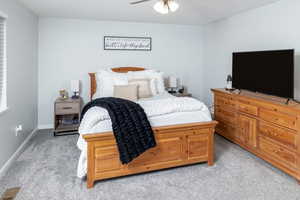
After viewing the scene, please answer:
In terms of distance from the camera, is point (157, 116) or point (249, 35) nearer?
point (157, 116)

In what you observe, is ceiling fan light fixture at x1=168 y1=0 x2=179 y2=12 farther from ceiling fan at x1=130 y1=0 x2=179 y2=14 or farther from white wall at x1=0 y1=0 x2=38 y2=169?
white wall at x1=0 y1=0 x2=38 y2=169

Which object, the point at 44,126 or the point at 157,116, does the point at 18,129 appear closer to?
the point at 44,126

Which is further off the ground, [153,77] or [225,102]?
[153,77]

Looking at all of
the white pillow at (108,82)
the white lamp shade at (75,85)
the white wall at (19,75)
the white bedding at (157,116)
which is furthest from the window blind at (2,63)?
the white lamp shade at (75,85)

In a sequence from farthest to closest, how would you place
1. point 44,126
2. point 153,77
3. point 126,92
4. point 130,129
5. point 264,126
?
point 44,126, point 153,77, point 126,92, point 264,126, point 130,129

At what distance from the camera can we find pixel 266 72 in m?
3.03

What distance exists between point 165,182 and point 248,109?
5.52 ft

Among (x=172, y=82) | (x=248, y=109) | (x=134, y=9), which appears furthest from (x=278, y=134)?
(x=134, y=9)

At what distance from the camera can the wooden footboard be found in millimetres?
2316

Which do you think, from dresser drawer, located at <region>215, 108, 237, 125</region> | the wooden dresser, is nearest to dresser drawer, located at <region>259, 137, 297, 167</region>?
the wooden dresser

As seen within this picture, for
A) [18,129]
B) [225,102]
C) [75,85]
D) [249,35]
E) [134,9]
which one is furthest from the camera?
[75,85]

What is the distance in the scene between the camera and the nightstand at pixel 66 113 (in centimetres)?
399

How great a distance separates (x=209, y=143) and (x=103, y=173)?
1.40 metres

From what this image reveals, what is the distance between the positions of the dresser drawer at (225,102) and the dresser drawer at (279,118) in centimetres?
61
